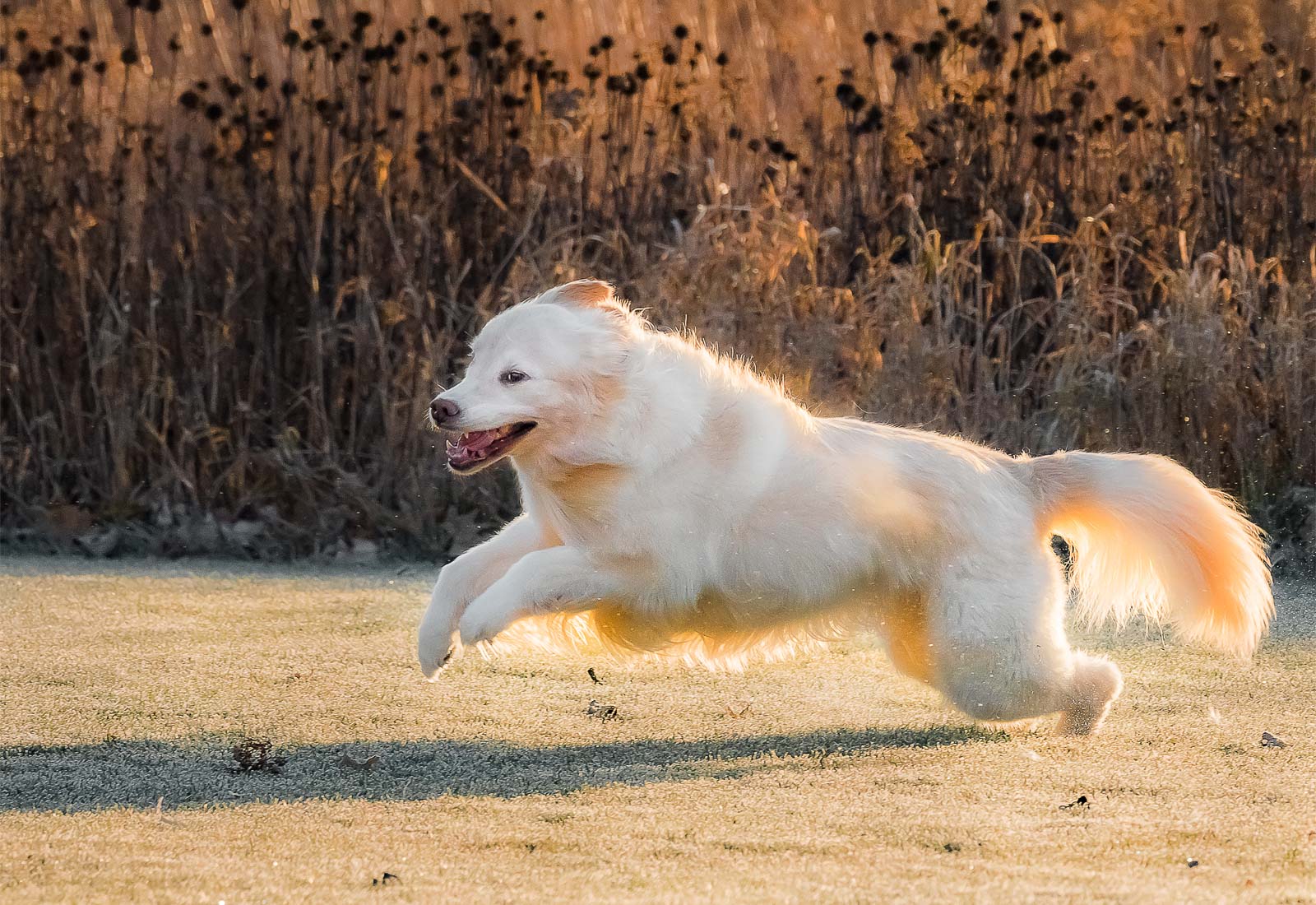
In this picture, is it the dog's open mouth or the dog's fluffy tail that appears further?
the dog's fluffy tail

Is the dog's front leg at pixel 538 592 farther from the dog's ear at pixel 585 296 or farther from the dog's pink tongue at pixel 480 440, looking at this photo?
the dog's ear at pixel 585 296

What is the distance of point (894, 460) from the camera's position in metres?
4.36

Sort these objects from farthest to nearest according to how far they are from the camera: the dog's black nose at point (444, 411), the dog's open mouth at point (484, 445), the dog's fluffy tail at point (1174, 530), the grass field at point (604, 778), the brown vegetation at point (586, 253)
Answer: the brown vegetation at point (586, 253)
the dog's fluffy tail at point (1174, 530)
the dog's open mouth at point (484, 445)
the dog's black nose at point (444, 411)
the grass field at point (604, 778)

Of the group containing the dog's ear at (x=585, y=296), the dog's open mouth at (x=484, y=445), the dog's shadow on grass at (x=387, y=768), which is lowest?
the dog's shadow on grass at (x=387, y=768)

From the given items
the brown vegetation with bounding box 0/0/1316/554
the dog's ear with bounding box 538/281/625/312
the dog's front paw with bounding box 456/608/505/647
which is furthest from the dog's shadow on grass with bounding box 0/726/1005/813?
the brown vegetation with bounding box 0/0/1316/554

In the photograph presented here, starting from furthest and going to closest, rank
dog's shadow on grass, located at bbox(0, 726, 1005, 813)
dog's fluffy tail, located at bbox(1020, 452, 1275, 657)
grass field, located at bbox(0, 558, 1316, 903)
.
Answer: dog's fluffy tail, located at bbox(1020, 452, 1275, 657) → dog's shadow on grass, located at bbox(0, 726, 1005, 813) → grass field, located at bbox(0, 558, 1316, 903)

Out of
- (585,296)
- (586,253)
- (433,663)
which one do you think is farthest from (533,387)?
(586,253)

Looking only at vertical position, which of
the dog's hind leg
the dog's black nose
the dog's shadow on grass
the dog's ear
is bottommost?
the dog's shadow on grass

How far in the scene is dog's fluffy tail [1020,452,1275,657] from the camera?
449 cm

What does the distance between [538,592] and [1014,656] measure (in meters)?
1.12

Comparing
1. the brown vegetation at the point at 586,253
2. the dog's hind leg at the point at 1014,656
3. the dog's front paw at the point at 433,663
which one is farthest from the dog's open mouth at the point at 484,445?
the brown vegetation at the point at 586,253

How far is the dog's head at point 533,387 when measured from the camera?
4.11m

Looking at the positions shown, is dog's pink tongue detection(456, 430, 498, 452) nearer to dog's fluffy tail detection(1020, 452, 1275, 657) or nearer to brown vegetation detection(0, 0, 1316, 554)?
dog's fluffy tail detection(1020, 452, 1275, 657)

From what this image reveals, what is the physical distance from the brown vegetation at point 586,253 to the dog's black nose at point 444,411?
3348mm
